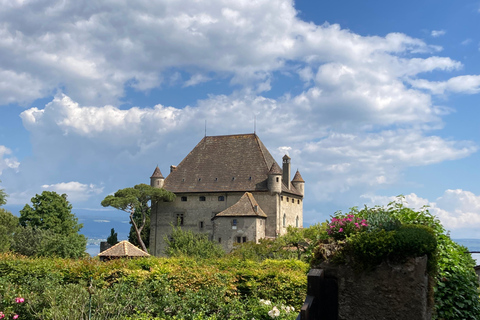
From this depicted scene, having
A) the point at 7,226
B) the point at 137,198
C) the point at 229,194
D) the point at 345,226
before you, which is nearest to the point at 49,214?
the point at 7,226

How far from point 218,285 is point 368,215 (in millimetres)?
6511

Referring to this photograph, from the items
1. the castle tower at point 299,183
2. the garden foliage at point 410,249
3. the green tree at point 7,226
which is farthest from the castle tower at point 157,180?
the garden foliage at point 410,249

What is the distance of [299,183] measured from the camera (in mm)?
61156

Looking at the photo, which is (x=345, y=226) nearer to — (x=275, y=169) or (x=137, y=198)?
(x=275, y=169)

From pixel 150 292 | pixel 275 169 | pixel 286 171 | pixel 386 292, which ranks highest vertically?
pixel 286 171

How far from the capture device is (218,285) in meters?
14.0

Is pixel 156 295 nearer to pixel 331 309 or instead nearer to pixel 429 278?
pixel 331 309

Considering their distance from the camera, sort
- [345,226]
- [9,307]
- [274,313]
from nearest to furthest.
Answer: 1. [345,226]
2. [274,313]
3. [9,307]

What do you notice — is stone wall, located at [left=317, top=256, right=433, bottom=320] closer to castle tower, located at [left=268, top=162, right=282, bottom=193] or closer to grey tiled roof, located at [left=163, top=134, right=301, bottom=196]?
castle tower, located at [left=268, top=162, right=282, bottom=193]

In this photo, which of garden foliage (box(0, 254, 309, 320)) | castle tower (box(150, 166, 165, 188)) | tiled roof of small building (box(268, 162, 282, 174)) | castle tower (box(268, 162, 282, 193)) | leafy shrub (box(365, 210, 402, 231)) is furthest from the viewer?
castle tower (box(150, 166, 165, 188))

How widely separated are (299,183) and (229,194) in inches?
420

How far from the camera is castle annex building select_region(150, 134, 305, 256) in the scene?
5128cm

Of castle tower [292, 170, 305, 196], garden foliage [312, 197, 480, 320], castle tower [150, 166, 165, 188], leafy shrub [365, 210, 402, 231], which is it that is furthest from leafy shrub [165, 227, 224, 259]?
leafy shrub [365, 210, 402, 231]

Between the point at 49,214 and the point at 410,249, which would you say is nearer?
the point at 410,249
